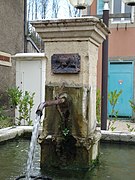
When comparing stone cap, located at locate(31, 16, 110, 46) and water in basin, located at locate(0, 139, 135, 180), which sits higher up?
stone cap, located at locate(31, 16, 110, 46)

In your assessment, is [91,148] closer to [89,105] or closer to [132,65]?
[89,105]

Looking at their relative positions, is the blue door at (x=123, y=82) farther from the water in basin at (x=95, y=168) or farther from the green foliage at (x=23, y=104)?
the water in basin at (x=95, y=168)

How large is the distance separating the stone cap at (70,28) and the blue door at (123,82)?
763cm

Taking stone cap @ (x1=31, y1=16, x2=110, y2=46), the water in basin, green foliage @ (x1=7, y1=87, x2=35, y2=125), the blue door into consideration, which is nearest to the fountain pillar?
stone cap @ (x1=31, y1=16, x2=110, y2=46)

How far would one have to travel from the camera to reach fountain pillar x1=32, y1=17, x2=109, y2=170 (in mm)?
3068

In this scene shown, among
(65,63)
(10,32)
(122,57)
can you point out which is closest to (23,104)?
(65,63)

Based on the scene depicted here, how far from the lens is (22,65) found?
7.29 metres

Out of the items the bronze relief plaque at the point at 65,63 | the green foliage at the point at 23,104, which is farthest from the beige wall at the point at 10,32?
the bronze relief plaque at the point at 65,63

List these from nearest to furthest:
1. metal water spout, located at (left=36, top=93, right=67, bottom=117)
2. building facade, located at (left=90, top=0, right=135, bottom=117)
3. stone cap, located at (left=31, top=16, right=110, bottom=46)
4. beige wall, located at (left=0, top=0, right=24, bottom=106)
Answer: metal water spout, located at (left=36, top=93, right=67, bottom=117)
stone cap, located at (left=31, top=16, right=110, bottom=46)
building facade, located at (left=90, top=0, right=135, bottom=117)
beige wall, located at (left=0, top=0, right=24, bottom=106)

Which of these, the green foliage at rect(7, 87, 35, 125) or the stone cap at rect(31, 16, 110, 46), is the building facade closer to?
the green foliage at rect(7, 87, 35, 125)

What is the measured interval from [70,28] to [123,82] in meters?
7.93

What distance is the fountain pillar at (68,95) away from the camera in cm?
307

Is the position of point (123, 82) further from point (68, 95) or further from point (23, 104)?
point (68, 95)

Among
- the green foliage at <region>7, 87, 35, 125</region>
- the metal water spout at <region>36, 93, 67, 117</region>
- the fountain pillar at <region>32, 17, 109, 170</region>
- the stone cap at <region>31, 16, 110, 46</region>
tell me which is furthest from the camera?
the green foliage at <region>7, 87, 35, 125</region>
